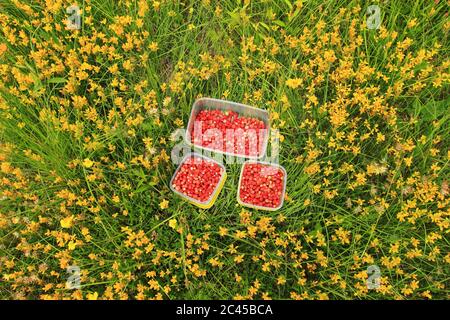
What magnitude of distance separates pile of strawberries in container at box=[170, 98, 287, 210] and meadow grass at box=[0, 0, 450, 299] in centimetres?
9

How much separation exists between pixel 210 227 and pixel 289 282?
0.74m

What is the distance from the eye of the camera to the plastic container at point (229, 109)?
2.96m

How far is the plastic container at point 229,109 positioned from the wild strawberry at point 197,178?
0.13 meters

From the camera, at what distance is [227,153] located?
296 cm

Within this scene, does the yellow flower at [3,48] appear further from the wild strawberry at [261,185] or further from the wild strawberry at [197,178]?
the wild strawberry at [261,185]

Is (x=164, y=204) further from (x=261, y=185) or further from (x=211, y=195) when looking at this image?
(x=261, y=185)

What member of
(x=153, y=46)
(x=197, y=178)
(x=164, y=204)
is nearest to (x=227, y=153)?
(x=197, y=178)

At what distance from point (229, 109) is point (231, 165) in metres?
0.50

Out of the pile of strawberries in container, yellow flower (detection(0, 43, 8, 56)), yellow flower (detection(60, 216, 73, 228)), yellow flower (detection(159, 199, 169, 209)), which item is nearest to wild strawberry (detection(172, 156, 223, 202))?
the pile of strawberries in container

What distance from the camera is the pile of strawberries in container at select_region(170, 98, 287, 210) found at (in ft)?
9.36

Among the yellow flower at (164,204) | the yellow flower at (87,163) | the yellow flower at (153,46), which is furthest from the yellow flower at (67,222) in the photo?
the yellow flower at (153,46)

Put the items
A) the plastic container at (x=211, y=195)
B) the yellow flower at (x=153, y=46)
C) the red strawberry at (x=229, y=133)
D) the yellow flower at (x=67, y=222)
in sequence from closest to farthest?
1. the yellow flower at (x=67, y=222)
2. the plastic container at (x=211, y=195)
3. the yellow flower at (x=153, y=46)
4. the red strawberry at (x=229, y=133)

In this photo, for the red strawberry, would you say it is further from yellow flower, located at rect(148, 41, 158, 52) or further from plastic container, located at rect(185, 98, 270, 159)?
yellow flower, located at rect(148, 41, 158, 52)
